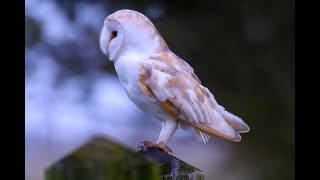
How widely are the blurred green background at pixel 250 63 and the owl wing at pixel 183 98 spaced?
1.23 ft

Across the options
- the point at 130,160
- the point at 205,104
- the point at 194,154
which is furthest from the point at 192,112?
the point at 130,160

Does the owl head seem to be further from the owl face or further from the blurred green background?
the blurred green background

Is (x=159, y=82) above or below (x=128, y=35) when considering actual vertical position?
below

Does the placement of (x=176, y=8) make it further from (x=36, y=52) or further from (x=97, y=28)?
(x=36, y=52)

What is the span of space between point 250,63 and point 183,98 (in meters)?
0.57

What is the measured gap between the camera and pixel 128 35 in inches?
58.9

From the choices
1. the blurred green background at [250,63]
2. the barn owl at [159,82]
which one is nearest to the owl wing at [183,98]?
the barn owl at [159,82]

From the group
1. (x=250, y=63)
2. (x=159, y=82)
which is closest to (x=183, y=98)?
(x=159, y=82)

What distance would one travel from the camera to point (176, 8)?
6.07 ft

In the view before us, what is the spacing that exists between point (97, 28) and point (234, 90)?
555 millimetres

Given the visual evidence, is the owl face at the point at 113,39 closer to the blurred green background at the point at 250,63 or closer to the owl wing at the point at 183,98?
the owl wing at the point at 183,98

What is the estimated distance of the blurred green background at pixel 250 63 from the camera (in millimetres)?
1863

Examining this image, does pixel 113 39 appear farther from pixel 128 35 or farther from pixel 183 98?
pixel 183 98

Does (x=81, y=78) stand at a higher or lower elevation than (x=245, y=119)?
higher
